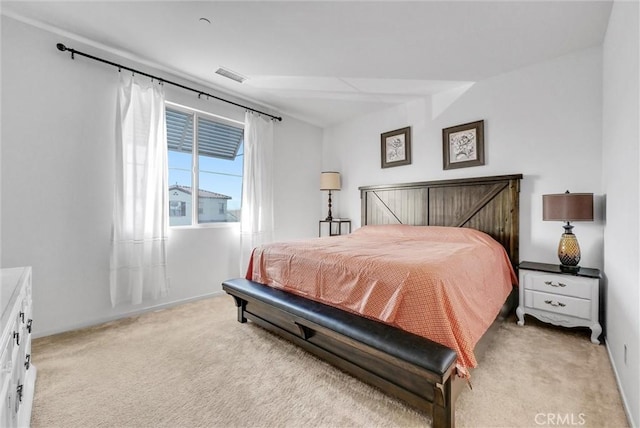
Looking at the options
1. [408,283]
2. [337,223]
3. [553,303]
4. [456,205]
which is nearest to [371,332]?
[408,283]

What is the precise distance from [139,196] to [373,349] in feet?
8.80

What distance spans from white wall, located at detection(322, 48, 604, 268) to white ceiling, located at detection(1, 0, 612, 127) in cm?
22

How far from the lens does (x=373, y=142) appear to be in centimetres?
437

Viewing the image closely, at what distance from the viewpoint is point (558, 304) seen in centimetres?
236

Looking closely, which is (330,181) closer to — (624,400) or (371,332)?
(371,332)

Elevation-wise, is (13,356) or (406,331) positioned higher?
(13,356)

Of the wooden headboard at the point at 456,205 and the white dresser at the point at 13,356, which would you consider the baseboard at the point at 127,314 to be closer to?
the white dresser at the point at 13,356

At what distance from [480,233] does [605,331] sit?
3.96ft

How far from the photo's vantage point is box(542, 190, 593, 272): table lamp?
90.8 inches

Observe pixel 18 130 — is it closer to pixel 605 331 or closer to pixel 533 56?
pixel 533 56

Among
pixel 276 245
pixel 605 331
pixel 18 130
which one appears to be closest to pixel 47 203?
pixel 18 130

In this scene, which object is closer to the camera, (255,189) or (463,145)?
(463,145)

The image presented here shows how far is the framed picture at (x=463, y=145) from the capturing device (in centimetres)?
326

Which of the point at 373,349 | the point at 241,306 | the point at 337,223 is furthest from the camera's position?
the point at 337,223
